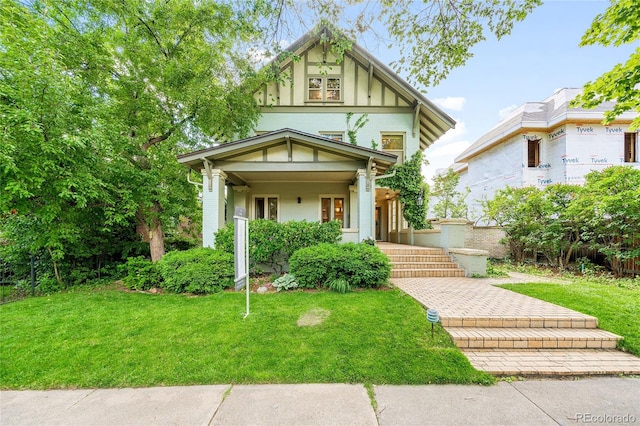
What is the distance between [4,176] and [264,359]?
7325mm

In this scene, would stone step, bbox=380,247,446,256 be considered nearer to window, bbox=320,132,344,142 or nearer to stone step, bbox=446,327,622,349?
stone step, bbox=446,327,622,349

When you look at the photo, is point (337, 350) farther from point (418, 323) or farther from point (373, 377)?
point (418, 323)

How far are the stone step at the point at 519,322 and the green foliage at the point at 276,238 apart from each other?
394 cm

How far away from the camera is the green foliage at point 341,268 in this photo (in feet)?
20.0

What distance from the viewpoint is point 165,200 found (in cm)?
786

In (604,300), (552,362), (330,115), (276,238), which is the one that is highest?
Result: (330,115)

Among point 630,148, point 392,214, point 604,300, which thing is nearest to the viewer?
point 604,300

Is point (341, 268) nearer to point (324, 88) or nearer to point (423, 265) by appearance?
point (423, 265)

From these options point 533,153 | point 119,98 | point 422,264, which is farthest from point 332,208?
point 533,153

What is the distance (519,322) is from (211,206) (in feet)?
26.2

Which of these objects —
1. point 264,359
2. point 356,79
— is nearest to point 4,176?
point 264,359

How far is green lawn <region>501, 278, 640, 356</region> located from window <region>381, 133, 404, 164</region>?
7119 millimetres

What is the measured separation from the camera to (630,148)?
12430mm

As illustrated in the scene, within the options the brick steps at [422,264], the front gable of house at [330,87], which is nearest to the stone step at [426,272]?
the brick steps at [422,264]
